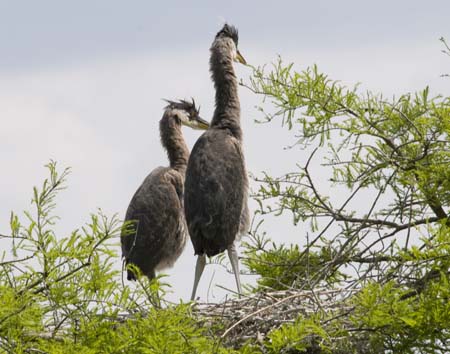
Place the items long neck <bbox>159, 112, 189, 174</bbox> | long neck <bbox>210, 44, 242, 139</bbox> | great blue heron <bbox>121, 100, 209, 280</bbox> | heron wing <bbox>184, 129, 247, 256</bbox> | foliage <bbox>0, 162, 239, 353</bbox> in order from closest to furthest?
foliage <bbox>0, 162, 239, 353</bbox> < heron wing <bbox>184, 129, 247, 256</bbox> < long neck <bbox>210, 44, 242, 139</bbox> < great blue heron <bbox>121, 100, 209, 280</bbox> < long neck <bbox>159, 112, 189, 174</bbox>

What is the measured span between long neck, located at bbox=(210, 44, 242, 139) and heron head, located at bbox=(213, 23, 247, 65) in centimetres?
18

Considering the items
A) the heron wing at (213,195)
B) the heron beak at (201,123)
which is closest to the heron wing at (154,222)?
the heron wing at (213,195)

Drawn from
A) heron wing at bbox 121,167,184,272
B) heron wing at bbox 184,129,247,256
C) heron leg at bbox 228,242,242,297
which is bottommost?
heron leg at bbox 228,242,242,297

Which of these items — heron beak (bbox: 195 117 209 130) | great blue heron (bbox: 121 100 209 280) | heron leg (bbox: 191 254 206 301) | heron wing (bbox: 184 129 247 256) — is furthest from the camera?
heron beak (bbox: 195 117 209 130)

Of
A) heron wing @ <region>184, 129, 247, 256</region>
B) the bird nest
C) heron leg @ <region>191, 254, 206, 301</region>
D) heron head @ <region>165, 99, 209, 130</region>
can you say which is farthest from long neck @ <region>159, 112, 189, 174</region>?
the bird nest

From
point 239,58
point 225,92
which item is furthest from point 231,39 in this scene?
point 225,92

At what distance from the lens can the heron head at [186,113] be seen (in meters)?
11.1

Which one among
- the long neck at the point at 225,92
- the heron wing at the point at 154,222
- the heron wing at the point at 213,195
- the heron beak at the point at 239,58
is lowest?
the heron wing at the point at 213,195

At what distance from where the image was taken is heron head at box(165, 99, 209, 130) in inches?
439

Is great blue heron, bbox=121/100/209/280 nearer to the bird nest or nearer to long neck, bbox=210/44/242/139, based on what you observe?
long neck, bbox=210/44/242/139

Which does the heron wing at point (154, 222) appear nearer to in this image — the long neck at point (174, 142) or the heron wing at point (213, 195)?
the long neck at point (174, 142)

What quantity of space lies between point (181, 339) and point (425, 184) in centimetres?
205

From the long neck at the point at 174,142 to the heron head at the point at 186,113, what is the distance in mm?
88

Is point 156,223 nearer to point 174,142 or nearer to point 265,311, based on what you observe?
point 174,142
